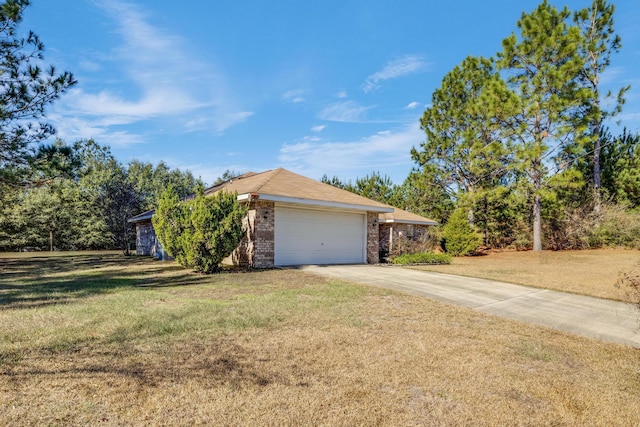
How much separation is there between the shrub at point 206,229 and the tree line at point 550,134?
1627 centimetres

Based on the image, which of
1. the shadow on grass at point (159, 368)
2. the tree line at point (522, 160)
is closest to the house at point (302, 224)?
the tree line at point (522, 160)

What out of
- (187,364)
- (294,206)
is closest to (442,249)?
(294,206)

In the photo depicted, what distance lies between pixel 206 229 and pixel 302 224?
3953 millimetres

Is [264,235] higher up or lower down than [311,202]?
lower down

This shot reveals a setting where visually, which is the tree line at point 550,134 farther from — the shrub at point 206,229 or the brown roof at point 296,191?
the shrub at point 206,229

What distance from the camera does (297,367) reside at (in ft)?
11.7

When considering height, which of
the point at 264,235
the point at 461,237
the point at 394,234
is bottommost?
the point at 461,237

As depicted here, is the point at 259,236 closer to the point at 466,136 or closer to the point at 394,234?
the point at 394,234

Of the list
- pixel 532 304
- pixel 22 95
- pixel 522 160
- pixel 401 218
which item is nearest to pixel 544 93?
pixel 522 160

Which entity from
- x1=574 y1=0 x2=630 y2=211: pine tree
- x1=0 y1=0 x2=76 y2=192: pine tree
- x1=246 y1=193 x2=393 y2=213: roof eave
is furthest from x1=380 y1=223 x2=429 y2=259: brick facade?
x1=0 y1=0 x2=76 y2=192: pine tree

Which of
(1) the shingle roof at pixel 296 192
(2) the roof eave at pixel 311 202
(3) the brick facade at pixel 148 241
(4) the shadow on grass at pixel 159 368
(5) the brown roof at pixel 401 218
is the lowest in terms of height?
(4) the shadow on grass at pixel 159 368

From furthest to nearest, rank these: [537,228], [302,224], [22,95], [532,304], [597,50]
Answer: [537,228] → [597,50] → [302,224] → [22,95] → [532,304]

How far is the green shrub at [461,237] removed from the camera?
66.6ft

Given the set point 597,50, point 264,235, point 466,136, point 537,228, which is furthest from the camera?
point 466,136
